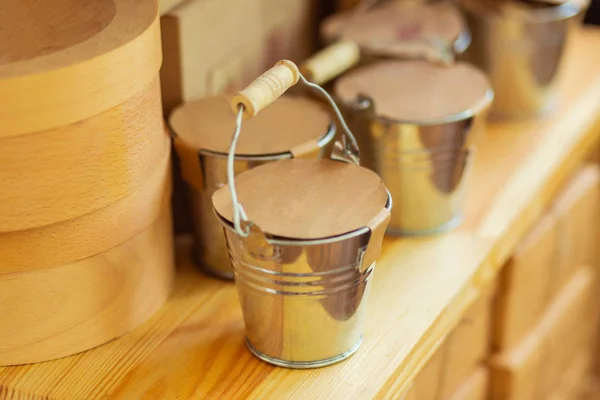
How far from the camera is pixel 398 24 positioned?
45.1 inches

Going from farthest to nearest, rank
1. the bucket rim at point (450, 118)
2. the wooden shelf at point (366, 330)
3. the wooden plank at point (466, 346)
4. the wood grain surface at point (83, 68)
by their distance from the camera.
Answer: the wooden plank at point (466, 346), the bucket rim at point (450, 118), the wooden shelf at point (366, 330), the wood grain surface at point (83, 68)

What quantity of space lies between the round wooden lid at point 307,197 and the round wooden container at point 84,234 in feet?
0.25

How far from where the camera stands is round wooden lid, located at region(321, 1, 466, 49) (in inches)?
43.7

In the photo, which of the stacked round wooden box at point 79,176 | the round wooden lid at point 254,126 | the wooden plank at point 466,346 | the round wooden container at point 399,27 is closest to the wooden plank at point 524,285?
the wooden plank at point 466,346

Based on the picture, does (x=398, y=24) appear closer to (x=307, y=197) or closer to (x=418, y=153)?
(x=418, y=153)

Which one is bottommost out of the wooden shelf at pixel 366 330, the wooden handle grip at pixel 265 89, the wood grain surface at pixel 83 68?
the wooden shelf at pixel 366 330

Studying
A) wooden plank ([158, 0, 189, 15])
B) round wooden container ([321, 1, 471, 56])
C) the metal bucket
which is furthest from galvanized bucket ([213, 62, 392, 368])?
the metal bucket

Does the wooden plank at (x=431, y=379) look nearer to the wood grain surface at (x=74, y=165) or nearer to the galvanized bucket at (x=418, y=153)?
the galvanized bucket at (x=418, y=153)

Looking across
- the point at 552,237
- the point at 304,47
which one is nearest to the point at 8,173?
the point at 304,47

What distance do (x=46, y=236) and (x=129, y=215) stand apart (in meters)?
0.08

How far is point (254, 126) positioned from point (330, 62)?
147 millimetres

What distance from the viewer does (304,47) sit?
4.09 feet

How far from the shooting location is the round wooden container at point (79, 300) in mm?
757

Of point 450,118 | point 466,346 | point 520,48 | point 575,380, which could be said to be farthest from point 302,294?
point 575,380
